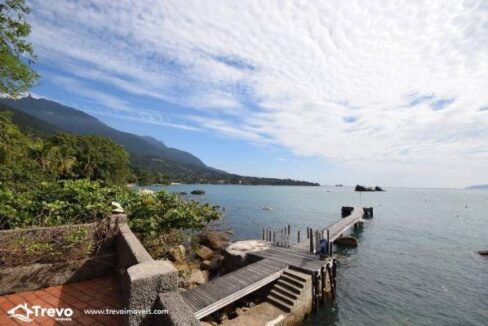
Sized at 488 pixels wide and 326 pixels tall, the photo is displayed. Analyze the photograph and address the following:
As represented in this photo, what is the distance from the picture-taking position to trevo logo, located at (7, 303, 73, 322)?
4.76 meters

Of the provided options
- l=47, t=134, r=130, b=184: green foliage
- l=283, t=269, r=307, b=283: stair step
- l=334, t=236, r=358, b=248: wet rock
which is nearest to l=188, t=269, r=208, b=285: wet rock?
l=283, t=269, r=307, b=283: stair step

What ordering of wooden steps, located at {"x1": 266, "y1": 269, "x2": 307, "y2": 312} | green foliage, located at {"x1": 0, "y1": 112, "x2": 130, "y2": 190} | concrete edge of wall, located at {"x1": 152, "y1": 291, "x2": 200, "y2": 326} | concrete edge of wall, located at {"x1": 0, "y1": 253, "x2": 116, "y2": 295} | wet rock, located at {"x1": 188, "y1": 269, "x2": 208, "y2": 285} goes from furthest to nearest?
green foliage, located at {"x1": 0, "y1": 112, "x2": 130, "y2": 190} → wet rock, located at {"x1": 188, "y1": 269, "x2": 208, "y2": 285} → wooden steps, located at {"x1": 266, "y1": 269, "x2": 307, "y2": 312} → concrete edge of wall, located at {"x1": 0, "y1": 253, "x2": 116, "y2": 295} → concrete edge of wall, located at {"x1": 152, "y1": 291, "x2": 200, "y2": 326}

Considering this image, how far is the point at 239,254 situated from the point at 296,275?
16.7ft

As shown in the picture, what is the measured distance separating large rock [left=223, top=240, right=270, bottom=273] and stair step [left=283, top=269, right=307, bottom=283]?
374 cm

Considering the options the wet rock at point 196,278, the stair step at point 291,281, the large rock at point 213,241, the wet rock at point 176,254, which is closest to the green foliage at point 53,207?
the wet rock at point 176,254

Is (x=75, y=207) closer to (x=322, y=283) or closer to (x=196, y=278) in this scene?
(x=196, y=278)

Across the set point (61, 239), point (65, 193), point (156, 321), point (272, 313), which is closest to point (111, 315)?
point (156, 321)

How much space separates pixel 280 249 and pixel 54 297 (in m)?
16.2

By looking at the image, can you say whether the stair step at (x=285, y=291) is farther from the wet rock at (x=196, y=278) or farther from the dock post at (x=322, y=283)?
the wet rock at (x=196, y=278)

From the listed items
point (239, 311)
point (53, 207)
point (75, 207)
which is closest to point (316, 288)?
point (239, 311)

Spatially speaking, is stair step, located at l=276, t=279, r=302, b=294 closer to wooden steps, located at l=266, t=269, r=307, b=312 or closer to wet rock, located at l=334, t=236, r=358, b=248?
wooden steps, located at l=266, t=269, r=307, b=312

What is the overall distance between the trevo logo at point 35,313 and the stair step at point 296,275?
12264mm

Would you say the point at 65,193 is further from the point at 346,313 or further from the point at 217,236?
the point at 217,236

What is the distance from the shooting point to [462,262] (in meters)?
25.9
